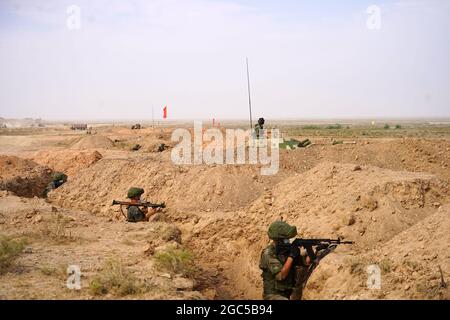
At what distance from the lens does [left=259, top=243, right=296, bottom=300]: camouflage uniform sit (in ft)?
19.0

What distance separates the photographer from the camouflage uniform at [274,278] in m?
5.80

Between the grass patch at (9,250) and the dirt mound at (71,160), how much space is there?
11.3 m

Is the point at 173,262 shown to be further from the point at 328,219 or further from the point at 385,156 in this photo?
the point at 385,156

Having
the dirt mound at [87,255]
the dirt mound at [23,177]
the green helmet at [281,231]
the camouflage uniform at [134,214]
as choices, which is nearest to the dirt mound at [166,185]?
the camouflage uniform at [134,214]

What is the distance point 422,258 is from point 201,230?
525cm

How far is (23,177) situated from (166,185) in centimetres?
662

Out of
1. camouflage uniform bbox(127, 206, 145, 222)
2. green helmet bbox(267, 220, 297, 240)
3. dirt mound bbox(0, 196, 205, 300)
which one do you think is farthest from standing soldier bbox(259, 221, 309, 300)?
camouflage uniform bbox(127, 206, 145, 222)

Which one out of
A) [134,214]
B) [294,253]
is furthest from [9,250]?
[294,253]

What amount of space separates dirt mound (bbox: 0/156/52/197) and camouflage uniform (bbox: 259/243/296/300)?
11754 millimetres

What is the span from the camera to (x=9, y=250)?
7.51 meters

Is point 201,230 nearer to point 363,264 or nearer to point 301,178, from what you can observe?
point 301,178

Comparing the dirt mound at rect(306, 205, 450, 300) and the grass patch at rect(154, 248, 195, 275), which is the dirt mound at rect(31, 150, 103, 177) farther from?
the dirt mound at rect(306, 205, 450, 300)

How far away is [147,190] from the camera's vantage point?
42.4ft
